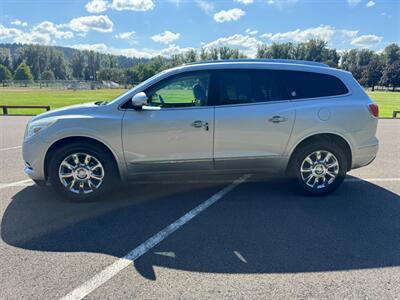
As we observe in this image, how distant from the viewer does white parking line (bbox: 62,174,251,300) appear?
99.6 inches

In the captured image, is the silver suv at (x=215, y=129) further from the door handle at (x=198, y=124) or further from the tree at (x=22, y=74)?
the tree at (x=22, y=74)

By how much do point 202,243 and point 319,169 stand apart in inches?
87.2

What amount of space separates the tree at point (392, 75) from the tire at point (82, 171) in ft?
317

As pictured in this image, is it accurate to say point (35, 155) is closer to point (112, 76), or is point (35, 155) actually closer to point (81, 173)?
point (81, 173)

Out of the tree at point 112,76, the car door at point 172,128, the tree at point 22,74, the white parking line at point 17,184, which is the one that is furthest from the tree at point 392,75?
the tree at point 22,74

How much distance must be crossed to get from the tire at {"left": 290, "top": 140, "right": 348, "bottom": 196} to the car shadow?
0.17 metres

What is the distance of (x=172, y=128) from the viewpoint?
4125 millimetres

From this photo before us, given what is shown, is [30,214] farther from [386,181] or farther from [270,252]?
[386,181]

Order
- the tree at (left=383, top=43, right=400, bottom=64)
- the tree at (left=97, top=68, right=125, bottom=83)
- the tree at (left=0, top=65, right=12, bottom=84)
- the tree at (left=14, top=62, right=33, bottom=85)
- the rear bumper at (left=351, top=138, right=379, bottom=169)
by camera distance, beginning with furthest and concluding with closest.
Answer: the tree at (left=97, top=68, right=125, bottom=83) < the tree at (left=14, top=62, right=33, bottom=85) < the tree at (left=0, top=65, right=12, bottom=84) < the tree at (left=383, top=43, right=400, bottom=64) < the rear bumper at (left=351, top=138, right=379, bottom=169)

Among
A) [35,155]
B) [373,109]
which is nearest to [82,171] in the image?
[35,155]

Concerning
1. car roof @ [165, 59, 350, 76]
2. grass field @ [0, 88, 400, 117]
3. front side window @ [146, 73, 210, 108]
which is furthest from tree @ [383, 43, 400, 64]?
front side window @ [146, 73, 210, 108]

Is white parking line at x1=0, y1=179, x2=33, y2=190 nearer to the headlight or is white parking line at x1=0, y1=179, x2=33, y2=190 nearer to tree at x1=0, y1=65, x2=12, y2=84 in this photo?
the headlight

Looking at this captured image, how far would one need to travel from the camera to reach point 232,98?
13.9ft

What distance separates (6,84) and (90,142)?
112747mm
